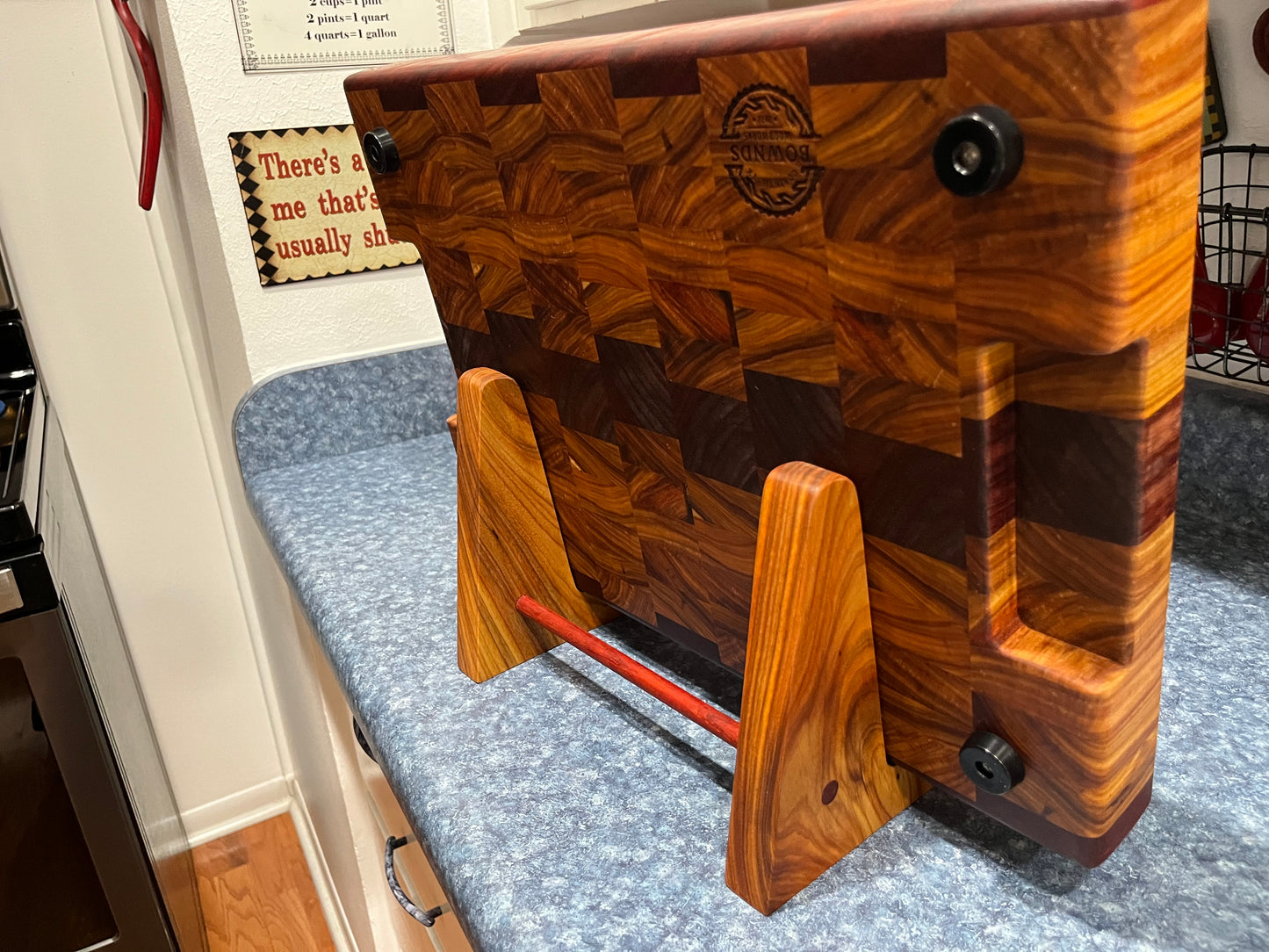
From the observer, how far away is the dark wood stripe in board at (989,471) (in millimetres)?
357

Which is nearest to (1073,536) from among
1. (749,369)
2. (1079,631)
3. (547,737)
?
(1079,631)

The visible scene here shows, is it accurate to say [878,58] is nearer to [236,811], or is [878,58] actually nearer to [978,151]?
[978,151]

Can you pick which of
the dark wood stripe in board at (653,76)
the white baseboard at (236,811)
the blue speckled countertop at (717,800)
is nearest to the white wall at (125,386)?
the white baseboard at (236,811)

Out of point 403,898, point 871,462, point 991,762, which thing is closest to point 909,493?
point 871,462

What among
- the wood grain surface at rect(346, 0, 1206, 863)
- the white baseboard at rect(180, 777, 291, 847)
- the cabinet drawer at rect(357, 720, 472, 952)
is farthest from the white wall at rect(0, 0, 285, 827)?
the wood grain surface at rect(346, 0, 1206, 863)

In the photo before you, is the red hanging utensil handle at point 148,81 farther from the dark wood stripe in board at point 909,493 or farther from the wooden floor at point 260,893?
the wooden floor at point 260,893

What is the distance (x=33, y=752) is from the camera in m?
1.34

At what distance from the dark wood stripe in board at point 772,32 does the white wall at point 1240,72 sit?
55 cm

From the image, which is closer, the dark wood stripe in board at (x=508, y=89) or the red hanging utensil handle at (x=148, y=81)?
the dark wood stripe in board at (x=508, y=89)

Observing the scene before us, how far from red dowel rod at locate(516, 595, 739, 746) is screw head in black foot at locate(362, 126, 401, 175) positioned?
0.30 meters

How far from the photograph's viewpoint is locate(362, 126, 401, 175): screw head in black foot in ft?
2.00

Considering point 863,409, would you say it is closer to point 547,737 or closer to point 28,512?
point 547,737

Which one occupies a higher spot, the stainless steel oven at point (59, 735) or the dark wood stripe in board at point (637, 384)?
the dark wood stripe in board at point (637, 384)

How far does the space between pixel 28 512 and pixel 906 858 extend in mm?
1142
